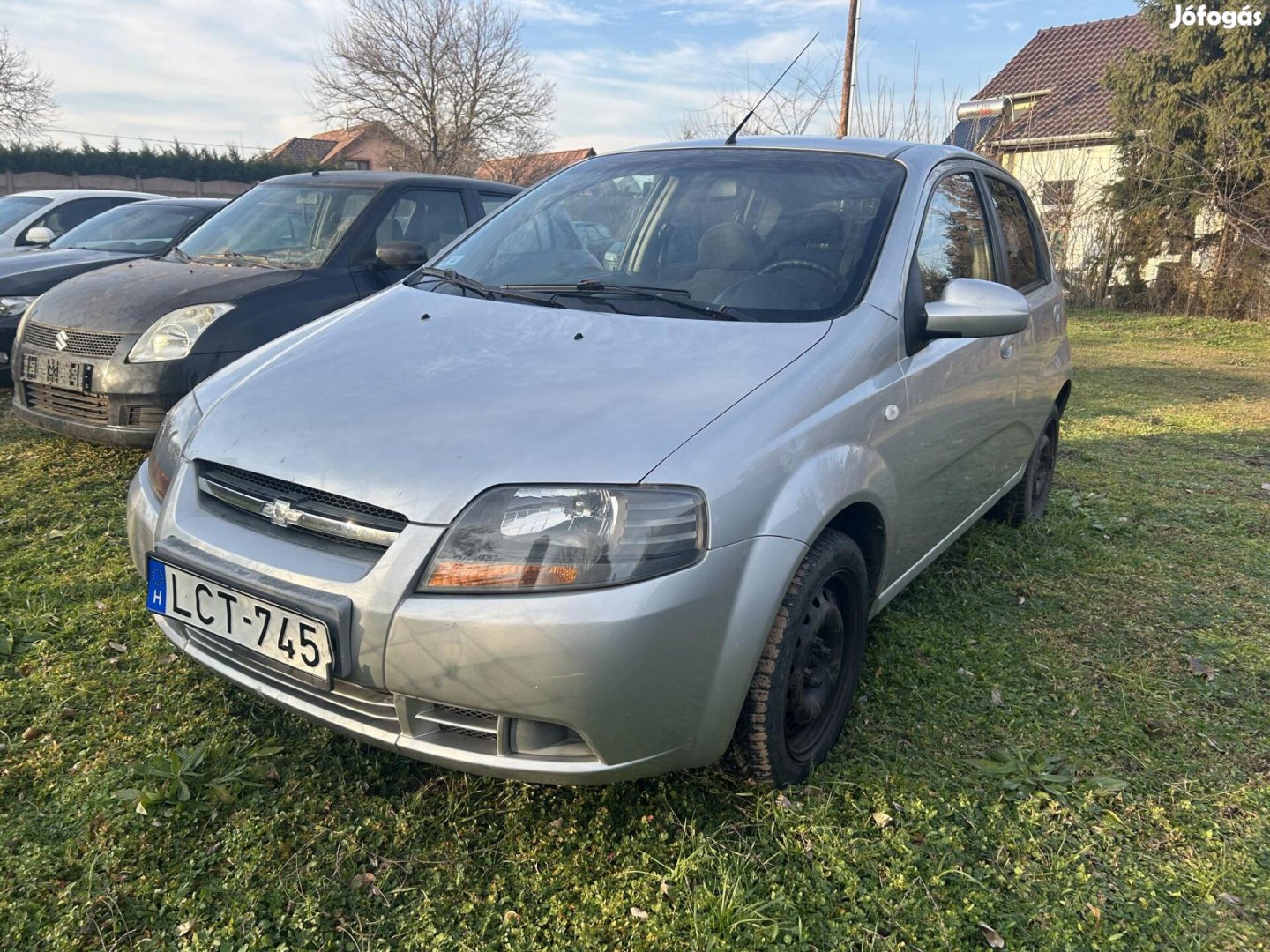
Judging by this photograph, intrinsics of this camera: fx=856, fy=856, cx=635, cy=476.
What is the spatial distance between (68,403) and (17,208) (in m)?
6.15

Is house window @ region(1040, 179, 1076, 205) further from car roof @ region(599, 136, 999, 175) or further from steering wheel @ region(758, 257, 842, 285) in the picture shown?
steering wheel @ region(758, 257, 842, 285)

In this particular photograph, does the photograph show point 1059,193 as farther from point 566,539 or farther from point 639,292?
point 566,539

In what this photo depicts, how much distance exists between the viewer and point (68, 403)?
412cm

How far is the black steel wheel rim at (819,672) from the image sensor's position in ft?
6.76

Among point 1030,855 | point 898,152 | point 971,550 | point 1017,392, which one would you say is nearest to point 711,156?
point 898,152

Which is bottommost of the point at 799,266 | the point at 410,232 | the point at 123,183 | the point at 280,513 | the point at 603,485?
the point at 280,513

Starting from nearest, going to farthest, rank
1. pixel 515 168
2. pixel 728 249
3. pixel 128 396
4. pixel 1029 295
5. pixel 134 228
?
pixel 728 249 → pixel 1029 295 → pixel 128 396 → pixel 134 228 → pixel 515 168

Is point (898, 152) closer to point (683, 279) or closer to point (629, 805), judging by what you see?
point (683, 279)

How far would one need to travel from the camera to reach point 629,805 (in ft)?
6.79

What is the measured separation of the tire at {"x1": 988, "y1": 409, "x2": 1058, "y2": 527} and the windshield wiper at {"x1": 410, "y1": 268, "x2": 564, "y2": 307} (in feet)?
8.03

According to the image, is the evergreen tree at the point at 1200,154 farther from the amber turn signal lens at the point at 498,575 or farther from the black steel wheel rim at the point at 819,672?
the amber turn signal lens at the point at 498,575

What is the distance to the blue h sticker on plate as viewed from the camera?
1955mm

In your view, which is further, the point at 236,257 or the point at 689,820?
the point at 236,257

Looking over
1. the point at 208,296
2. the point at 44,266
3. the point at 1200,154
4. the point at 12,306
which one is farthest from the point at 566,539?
the point at 1200,154
